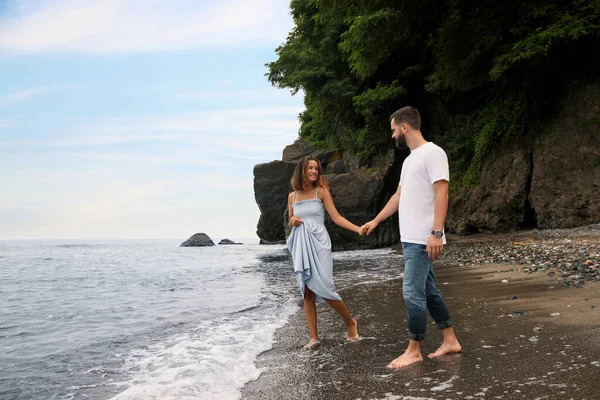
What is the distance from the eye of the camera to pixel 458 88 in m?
21.0

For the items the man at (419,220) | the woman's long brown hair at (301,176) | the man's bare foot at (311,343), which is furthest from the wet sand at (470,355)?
the woman's long brown hair at (301,176)

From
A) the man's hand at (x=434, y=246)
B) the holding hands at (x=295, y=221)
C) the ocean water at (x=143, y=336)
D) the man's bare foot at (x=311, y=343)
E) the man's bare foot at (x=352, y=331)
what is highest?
the holding hands at (x=295, y=221)

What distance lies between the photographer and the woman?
5367 mm

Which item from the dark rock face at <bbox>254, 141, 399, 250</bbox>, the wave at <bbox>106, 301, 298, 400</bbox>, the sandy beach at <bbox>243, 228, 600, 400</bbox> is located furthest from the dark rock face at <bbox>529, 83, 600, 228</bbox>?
the wave at <bbox>106, 301, 298, 400</bbox>

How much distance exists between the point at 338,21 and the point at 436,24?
16.2 feet

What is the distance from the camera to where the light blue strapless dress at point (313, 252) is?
5398 mm

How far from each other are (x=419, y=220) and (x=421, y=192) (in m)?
0.23

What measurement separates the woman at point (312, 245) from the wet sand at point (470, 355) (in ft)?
1.22

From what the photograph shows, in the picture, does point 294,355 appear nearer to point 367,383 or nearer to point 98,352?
point 367,383

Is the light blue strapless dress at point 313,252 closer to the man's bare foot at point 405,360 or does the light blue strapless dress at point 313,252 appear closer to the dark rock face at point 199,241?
the man's bare foot at point 405,360

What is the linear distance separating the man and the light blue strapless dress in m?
1.37

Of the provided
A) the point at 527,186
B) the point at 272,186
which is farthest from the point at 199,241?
the point at 527,186

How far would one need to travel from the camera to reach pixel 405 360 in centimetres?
404

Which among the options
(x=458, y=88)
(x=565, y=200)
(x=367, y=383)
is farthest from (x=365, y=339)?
(x=458, y=88)
